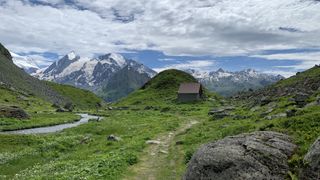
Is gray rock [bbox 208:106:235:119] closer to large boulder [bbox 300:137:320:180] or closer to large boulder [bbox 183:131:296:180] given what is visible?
large boulder [bbox 183:131:296:180]

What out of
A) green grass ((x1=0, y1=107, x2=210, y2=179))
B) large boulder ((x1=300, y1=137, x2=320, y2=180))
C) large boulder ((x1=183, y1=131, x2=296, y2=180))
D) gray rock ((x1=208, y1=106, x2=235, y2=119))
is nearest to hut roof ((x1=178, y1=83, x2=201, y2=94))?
gray rock ((x1=208, y1=106, x2=235, y2=119))

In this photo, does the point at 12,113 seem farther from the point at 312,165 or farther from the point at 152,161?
the point at 312,165

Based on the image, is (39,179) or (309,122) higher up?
(309,122)

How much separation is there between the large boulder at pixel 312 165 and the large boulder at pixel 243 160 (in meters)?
1.28

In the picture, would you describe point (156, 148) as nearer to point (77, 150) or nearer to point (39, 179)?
point (77, 150)

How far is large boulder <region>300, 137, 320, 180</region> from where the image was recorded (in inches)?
649

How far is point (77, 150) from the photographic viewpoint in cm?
4591

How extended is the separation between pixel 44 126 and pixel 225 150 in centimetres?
7225

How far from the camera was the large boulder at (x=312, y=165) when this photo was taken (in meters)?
16.5

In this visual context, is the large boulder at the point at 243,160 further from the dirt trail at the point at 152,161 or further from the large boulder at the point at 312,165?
the dirt trail at the point at 152,161

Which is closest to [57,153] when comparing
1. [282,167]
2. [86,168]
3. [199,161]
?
[86,168]

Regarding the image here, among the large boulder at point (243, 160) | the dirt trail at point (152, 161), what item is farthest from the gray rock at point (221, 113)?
the large boulder at point (243, 160)

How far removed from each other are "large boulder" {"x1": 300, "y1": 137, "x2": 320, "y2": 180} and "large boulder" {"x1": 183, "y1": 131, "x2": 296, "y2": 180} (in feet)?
4.20

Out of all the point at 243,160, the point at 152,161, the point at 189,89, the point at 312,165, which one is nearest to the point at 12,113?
the point at 152,161
